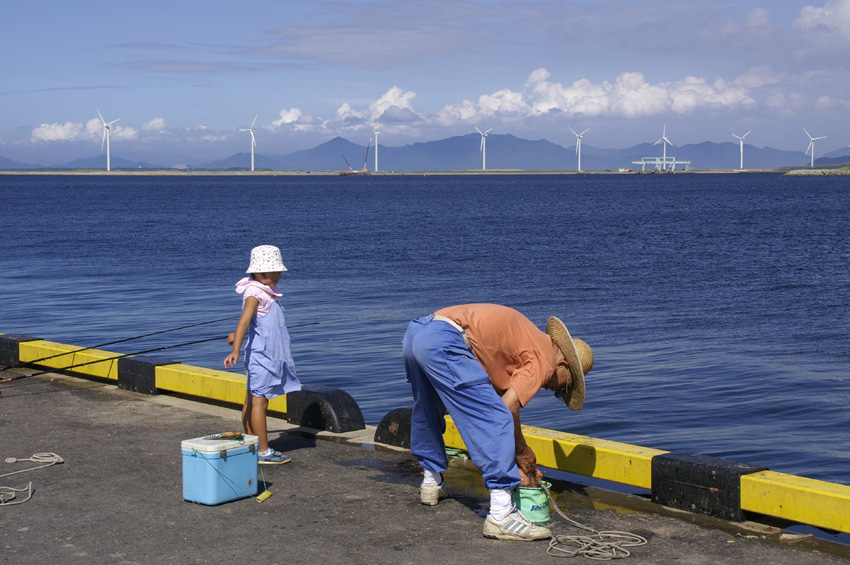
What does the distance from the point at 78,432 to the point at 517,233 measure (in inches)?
1769

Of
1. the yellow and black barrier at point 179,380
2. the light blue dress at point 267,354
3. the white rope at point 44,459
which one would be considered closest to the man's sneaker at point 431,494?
the light blue dress at point 267,354

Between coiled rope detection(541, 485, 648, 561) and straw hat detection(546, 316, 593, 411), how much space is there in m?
0.71

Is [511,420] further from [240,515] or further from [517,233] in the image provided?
[517,233]

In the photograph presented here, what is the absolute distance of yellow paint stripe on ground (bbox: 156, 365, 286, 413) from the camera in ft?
26.8

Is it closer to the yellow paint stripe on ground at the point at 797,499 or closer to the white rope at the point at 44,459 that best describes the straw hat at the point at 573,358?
the yellow paint stripe on ground at the point at 797,499

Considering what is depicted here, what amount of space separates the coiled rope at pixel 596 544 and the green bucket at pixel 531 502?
0.18 m

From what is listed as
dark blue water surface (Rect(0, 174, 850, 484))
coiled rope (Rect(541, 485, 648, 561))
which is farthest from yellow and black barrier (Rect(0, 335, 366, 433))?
coiled rope (Rect(541, 485, 648, 561))

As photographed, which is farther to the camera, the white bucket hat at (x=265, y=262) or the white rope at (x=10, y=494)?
the white bucket hat at (x=265, y=262)

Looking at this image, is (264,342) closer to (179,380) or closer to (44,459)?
(44,459)

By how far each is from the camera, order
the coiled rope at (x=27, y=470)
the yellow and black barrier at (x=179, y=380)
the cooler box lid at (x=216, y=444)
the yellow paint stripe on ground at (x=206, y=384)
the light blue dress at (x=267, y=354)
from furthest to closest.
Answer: the yellow paint stripe on ground at (x=206, y=384), the yellow and black barrier at (x=179, y=380), the light blue dress at (x=267, y=354), the coiled rope at (x=27, y=470), the cooler box lid at (x=216, y=444)

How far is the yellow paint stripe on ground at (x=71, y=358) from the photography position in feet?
31.1

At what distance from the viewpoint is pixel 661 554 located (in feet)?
16.1

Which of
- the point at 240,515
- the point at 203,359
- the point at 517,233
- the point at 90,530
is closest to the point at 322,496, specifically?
the point at 240,515

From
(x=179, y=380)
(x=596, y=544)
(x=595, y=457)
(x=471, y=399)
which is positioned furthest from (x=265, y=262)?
(x=596, y=544)
